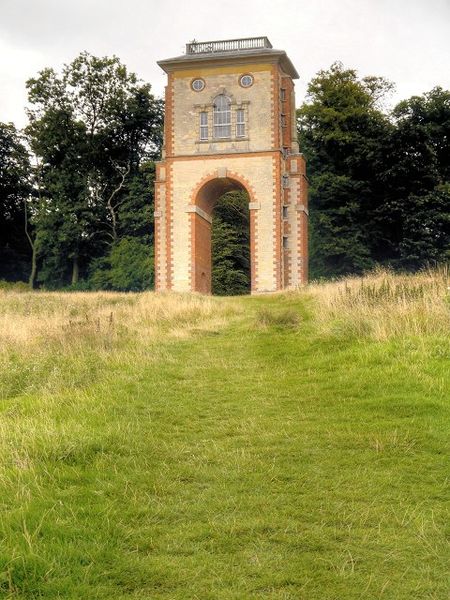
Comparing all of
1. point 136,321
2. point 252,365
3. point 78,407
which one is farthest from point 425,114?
point 78,407

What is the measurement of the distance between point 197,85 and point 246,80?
255cm

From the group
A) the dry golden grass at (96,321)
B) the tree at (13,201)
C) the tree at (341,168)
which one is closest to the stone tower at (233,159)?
the tree at (341,168)

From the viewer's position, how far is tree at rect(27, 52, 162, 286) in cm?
4209

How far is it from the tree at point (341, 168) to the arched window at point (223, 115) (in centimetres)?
687

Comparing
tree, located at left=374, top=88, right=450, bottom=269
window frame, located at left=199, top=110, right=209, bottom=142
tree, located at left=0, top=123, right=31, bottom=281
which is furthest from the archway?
tree, located at left=0, top=123, right=31, bottom=281

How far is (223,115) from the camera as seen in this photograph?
3341cm

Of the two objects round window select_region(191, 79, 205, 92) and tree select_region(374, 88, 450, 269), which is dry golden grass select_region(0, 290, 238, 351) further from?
tree select_region(374, 88, 450, 269)

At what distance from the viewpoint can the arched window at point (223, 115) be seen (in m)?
33.3

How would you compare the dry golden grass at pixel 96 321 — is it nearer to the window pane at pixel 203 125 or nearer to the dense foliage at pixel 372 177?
the window pane at pixel 203 125

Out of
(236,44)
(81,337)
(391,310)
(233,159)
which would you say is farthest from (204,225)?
(391,310)

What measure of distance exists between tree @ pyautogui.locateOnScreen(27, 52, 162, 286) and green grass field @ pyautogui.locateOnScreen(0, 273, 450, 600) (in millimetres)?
32529

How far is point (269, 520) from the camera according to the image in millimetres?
4457

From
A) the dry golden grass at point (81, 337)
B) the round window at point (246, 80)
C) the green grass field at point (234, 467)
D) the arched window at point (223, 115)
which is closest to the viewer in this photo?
the green grass field at point (234, 467)

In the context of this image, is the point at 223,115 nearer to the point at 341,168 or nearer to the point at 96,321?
the point at 341,168
